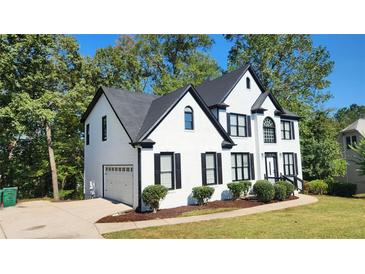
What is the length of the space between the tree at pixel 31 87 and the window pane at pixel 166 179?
10482 millimetres

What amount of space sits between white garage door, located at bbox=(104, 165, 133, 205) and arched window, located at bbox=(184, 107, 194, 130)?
11.2 ft

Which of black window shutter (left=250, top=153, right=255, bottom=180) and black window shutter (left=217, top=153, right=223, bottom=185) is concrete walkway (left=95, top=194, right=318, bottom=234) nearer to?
black window shutter (left=217, top=153, right=223, bottom=185)

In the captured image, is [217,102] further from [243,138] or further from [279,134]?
[279,134]

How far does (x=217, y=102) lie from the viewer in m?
16.7

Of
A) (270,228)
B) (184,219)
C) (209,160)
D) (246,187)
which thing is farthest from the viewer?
(246,187)

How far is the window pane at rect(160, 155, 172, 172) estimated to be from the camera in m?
12.7

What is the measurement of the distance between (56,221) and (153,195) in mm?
3706

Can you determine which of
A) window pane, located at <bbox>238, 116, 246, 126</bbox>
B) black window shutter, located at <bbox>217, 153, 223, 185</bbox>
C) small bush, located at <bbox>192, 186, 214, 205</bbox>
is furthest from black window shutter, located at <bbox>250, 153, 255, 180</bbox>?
small bush, located at <bbox>192, 186, 214, 205</bbox>

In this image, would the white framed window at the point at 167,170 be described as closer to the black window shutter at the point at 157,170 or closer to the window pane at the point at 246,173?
the black window shutter at the point at 157,170

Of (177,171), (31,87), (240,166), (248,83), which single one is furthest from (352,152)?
(31,87)

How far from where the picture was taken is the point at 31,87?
1941 cm

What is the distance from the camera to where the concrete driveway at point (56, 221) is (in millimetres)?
8383

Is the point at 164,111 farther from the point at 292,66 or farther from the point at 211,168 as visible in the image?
the point at 292,66

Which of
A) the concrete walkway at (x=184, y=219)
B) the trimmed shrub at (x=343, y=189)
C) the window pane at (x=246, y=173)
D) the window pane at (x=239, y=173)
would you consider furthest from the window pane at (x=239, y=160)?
the trimmed shrub at (x=343, y=189)
